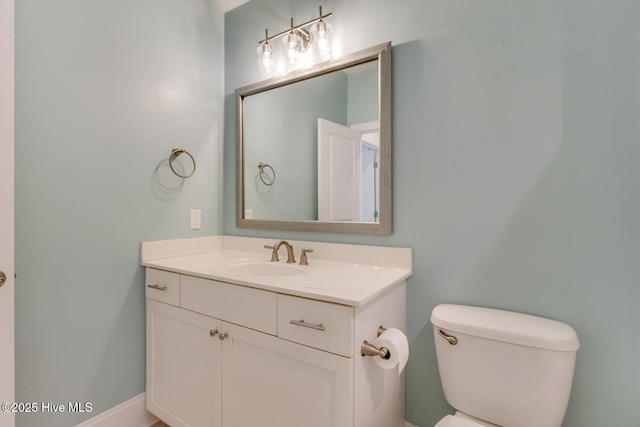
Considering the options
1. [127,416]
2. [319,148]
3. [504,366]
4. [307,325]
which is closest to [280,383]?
[307,325]

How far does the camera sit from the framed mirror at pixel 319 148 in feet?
Result: 4.75

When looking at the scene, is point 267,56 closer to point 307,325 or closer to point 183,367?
point 307,325

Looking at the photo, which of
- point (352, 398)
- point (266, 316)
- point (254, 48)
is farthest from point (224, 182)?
point (352, 398)

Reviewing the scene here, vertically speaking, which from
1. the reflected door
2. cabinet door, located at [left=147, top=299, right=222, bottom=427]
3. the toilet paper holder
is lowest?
cabinet door, located at [left=147, top=299, right=222, bottom=427]

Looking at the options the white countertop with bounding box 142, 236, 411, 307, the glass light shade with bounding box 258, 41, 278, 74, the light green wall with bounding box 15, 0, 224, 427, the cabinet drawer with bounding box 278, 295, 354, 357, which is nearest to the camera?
the cabinet drawer with bounding box 278, 295, 354, 357

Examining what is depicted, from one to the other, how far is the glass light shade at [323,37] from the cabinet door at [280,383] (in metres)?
1.39

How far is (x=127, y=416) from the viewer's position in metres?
1.51

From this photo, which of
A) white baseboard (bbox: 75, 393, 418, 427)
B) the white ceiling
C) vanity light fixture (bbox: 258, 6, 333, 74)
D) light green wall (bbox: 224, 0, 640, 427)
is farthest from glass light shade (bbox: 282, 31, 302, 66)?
white baseboard (bbox: 75, 393, 418, 427)

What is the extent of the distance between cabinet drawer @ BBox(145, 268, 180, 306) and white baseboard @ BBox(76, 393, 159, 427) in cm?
54

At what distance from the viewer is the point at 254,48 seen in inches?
73.9

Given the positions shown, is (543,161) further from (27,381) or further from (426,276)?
(27,381)

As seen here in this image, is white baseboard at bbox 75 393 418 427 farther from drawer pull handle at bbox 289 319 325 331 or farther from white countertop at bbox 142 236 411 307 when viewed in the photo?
drawer pull handle at bbox 289 319 325 331

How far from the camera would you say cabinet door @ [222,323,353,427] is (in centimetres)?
97

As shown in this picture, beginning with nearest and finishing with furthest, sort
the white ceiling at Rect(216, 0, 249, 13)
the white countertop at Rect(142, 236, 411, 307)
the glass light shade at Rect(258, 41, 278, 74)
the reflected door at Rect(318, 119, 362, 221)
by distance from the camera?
the white countertop at Rect(142, 236, 411, 307) → the reflected door at Rect(318, 119, 362, 221) → the glass light shade at Rect(258, 41, 278, 74) → the white ceiling at Rect(216, 0, 249, 13)
